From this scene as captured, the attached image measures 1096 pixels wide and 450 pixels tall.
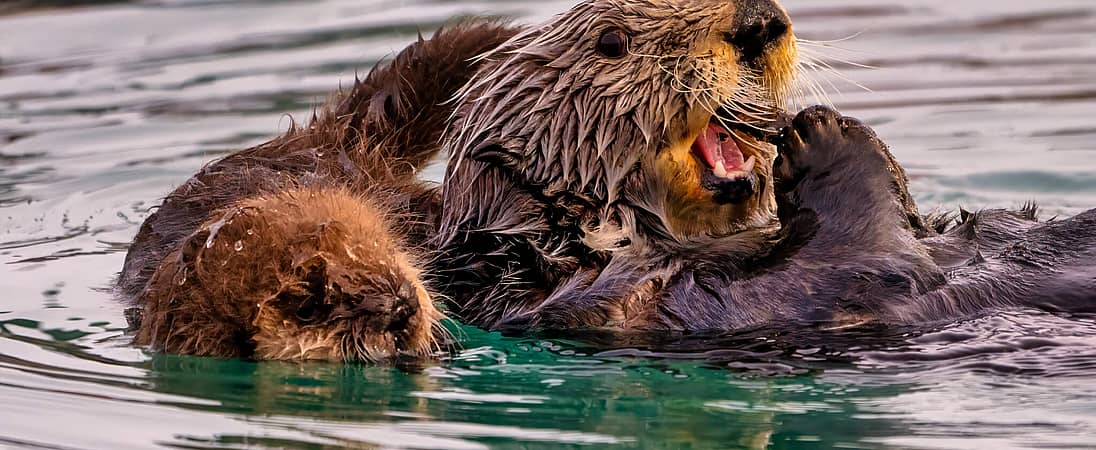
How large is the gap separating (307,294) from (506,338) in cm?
77

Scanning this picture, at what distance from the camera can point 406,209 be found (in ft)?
17.7

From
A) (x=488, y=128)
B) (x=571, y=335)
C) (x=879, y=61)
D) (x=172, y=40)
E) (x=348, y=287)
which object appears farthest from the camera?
(x=172, y=40)

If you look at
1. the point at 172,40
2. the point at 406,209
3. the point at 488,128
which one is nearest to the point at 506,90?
the point at 488,128

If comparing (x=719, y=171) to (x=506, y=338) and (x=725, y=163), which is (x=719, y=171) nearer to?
(x=725, y=163)

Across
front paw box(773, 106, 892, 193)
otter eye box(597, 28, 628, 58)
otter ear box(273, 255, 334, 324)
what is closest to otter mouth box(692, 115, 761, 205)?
front paw box(773, 106, 892, 193)

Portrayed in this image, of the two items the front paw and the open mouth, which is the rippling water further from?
the open mouth

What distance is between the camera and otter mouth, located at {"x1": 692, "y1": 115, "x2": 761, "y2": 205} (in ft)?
15.8

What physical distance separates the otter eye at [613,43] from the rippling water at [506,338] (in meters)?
0.63

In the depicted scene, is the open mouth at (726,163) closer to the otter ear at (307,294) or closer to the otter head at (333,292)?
the otter head at (333,292)

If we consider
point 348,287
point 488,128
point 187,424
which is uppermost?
point 488,128

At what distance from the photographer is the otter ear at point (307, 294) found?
424 centimetres

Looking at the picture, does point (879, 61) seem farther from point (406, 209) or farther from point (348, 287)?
point (348, 287)

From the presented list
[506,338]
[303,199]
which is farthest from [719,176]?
[303,199]

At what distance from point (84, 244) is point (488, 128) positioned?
235 centimetres
